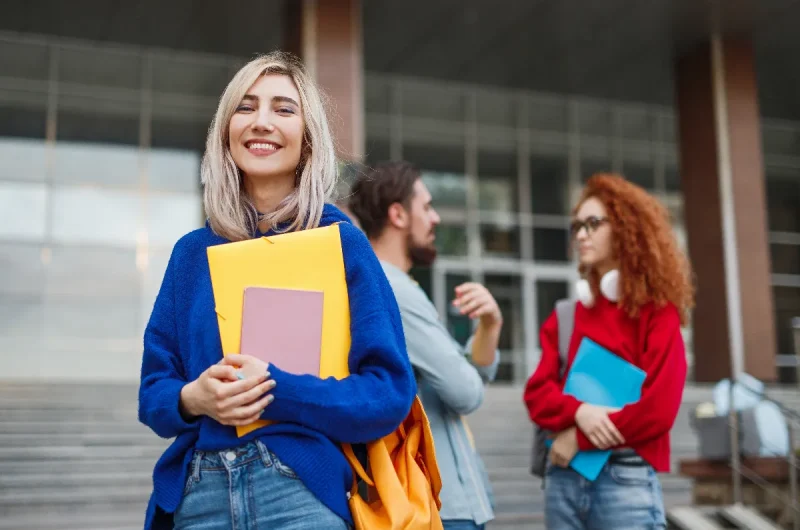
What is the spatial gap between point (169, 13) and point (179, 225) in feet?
14.6

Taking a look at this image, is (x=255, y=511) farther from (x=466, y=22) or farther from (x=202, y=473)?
(x=466, y=22)

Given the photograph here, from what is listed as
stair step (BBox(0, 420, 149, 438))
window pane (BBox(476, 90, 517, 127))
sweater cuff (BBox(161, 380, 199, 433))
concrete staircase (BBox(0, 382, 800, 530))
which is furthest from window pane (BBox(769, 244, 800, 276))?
sweater cuff (BBox(161, 380, 199, 433))

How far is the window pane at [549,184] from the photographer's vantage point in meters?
19.8

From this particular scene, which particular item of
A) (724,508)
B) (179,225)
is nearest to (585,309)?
(724,508)

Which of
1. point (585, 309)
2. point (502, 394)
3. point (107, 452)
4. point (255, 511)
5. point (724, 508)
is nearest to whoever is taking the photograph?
point (255, 511)

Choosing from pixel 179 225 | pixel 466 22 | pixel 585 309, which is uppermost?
pixel 466 22

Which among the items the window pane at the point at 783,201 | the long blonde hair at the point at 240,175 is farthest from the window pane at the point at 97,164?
the long blonde hair at the point at 240,175

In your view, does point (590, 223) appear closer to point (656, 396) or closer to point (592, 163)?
point (656, 396)

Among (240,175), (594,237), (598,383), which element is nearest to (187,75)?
(594,237)

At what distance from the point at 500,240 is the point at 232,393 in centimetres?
1810

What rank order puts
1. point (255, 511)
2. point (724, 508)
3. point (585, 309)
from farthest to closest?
point (724, 508), point (585, 309), point (255, 511)

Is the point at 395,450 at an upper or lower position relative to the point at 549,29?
lower

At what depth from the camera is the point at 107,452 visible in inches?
343

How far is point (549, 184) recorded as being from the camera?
19.9 metres
